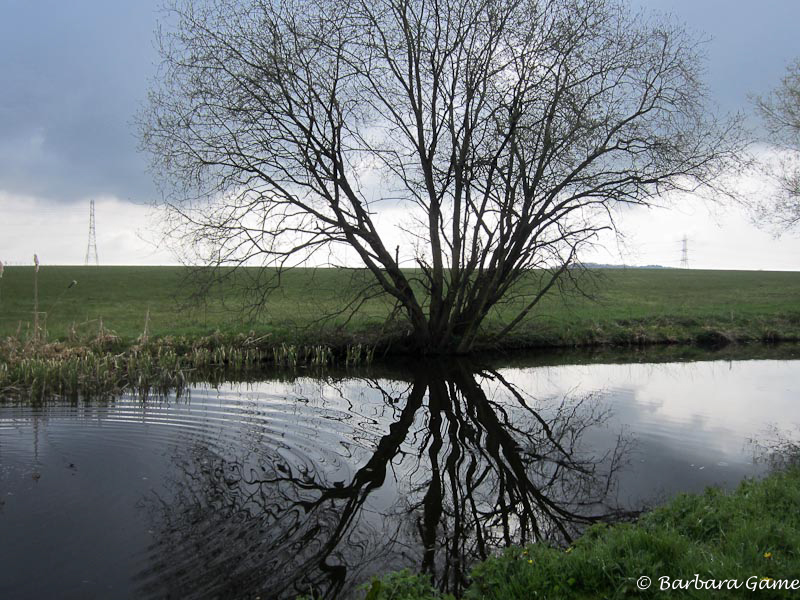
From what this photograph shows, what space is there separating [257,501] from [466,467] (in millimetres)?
3187

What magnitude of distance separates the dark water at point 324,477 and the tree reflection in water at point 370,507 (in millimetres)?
26

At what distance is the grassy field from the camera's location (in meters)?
18.9

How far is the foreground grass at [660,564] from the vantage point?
4.29 m

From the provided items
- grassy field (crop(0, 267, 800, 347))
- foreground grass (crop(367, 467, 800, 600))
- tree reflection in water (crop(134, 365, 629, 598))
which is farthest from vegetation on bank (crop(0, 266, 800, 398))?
foreground grass (crop(367, 467, 800, 600))

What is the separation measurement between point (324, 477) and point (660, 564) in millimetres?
4810

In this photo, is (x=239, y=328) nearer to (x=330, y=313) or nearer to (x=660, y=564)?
(x=330, y=313)

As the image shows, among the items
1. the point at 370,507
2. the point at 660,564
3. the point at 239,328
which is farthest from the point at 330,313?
the point at 660,564

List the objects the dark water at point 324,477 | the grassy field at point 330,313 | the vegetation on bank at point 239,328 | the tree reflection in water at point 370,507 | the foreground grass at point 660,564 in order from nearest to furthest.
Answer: the foreground grass at point 660,564
the tree reflection in water at point 370,507
the dark water at point 324,477
the vegetation on bank at point 239,328
the grassy field at point 330,313

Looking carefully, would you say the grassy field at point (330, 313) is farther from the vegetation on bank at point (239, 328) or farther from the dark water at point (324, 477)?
the dark water at point (324, 477)

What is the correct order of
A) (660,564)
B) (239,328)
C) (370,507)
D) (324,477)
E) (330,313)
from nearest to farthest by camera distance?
(660,564) < (370,507) < (324,477) < (239,328) < (330,313)

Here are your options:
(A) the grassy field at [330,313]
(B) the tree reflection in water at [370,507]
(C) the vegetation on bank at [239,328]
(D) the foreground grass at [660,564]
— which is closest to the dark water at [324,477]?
(B) the tree reflection in water at [370,507]

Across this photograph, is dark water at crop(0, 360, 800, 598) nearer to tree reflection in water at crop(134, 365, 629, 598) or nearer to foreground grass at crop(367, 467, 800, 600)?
tree reflection in water at crop(134, 365, 629, 598)

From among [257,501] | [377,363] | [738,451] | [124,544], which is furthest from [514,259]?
[124,544]

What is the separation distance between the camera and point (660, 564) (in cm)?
456
